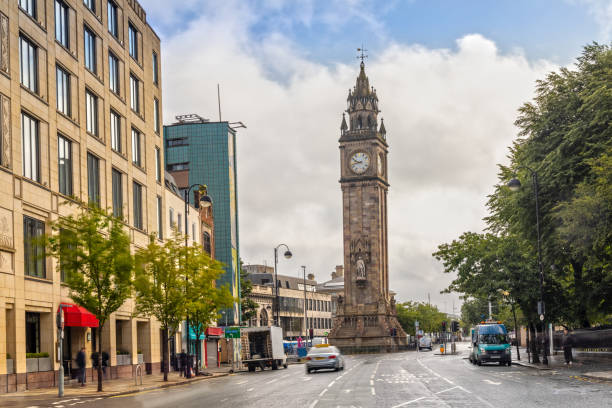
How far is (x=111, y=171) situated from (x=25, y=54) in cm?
1137

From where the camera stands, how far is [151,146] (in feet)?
181

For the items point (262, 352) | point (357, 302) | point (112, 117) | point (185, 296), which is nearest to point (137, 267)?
point (185, 296)

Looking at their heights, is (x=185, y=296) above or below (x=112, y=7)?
below

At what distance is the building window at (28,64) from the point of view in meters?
35.9

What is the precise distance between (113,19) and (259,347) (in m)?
24.5

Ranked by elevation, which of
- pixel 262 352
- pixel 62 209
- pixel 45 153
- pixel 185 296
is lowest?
pixel 262 352

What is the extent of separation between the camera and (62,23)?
41094 millimetres

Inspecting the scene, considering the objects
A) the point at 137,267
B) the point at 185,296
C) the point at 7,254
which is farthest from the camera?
the point at 185,296

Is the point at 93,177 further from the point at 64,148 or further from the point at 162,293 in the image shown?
the point at 162,293

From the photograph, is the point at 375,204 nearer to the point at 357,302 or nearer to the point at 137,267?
the point at 357,302

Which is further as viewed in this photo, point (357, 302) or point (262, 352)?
point (357, 302)

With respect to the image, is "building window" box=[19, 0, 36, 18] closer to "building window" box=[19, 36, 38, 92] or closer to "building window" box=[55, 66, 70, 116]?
"building window" box=[19, 36, 38, 92]

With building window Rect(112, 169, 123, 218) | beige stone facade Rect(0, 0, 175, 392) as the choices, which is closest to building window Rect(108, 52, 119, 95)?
beige stone facade Rect(0, 0, 175, 392)

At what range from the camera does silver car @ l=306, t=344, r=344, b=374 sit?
4672cm
